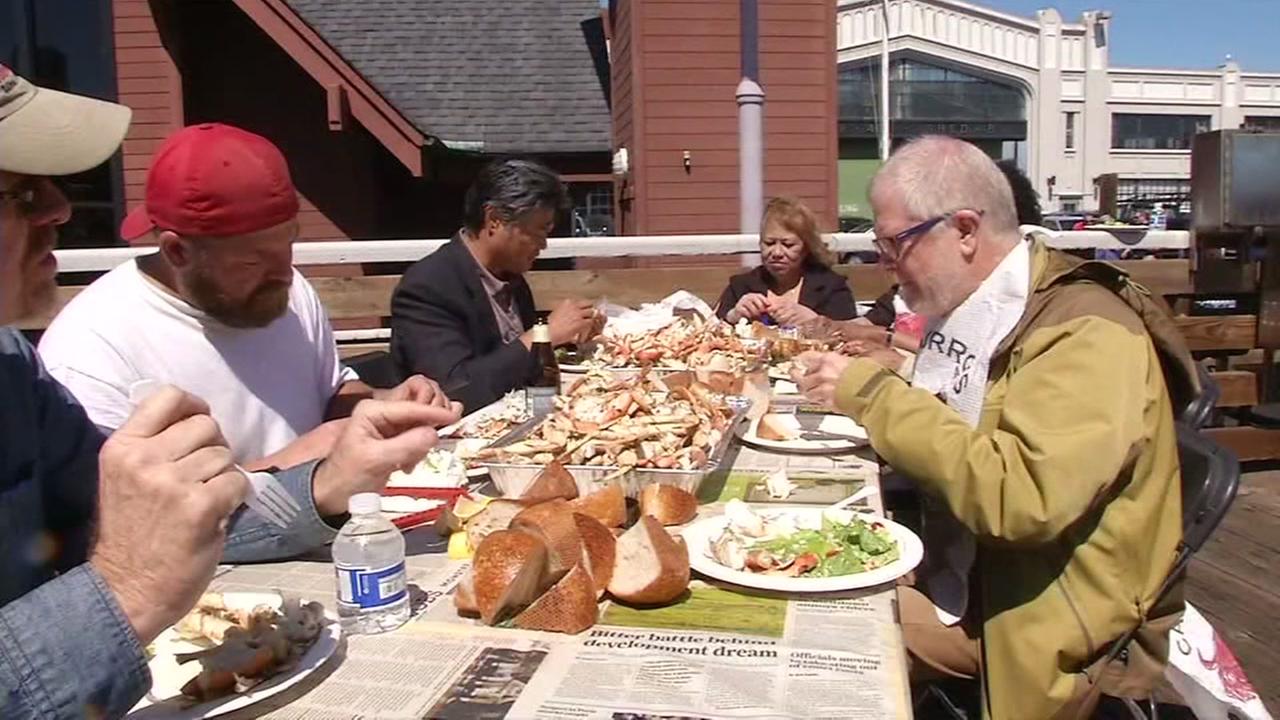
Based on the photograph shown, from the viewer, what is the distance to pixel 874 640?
4.69 feet

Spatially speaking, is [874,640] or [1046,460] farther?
[1046,460]

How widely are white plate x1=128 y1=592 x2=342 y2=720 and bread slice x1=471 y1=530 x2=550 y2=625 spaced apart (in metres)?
0.22

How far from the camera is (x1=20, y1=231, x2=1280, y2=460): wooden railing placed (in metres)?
5.38

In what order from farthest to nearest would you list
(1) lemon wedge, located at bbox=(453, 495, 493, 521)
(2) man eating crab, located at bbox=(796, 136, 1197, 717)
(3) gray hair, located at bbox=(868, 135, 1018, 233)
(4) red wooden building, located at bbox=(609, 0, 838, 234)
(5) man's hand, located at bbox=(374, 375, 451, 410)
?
(4) red wooden building, located at bbox=(609, 0, 838, 234), (5) man's hand, located at bbox=(374, 375, 451, 410), (3) gray hair, located at bbox=(868, 135, 1018, 233), (1) lemon wedge, located at bbox=(453, 495, 493, 521), (2) man eating crab, located at bbox=(796, 136, 1197, 717)

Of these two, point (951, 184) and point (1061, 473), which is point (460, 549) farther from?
point (951, 184)

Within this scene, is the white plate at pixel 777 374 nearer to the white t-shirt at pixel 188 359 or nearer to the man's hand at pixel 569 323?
the man's hand at pixel 569 323

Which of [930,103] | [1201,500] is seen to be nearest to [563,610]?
[1201,500]

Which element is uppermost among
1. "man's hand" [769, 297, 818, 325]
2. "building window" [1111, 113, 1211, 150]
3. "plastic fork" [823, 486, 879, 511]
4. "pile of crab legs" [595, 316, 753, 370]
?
"building window" [1111, 113, 1211, 150]

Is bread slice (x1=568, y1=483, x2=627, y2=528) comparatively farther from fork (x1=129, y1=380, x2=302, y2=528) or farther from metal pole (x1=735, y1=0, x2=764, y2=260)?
metal pole (x1=735, y1=0, x2=764, y2=260)

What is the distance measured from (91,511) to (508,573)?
0.63 metres

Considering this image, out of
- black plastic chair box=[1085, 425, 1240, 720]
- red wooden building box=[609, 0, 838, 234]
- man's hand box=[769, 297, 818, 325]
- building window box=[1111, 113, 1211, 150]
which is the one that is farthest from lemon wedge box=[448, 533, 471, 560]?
building window box=[1111, 113, 1211, 150]

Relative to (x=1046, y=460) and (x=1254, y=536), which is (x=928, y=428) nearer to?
(x=1046, y=460)

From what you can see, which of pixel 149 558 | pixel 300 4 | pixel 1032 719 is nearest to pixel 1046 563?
pixel 1032 719

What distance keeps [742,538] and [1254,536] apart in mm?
4043
